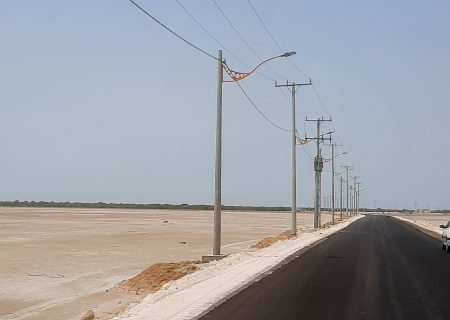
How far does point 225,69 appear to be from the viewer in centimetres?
2592

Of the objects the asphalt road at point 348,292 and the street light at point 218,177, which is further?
the street light at point 218,177

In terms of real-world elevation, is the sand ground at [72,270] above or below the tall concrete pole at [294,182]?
below

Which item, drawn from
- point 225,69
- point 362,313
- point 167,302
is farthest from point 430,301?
point 225,69

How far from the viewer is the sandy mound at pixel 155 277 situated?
18.3m

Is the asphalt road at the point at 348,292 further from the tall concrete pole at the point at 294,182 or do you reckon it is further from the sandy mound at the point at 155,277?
the tall concrete pole at the point at 294,182

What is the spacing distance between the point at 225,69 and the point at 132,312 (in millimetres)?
15590

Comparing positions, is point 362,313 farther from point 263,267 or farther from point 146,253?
point 146,253

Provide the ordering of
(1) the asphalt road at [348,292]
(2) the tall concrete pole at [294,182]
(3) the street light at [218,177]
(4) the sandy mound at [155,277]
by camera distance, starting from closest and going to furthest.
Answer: (1) the asphalt road at [348,292]
(4) the sandy mound at [155,277]
(3) the street light at [218,177]
(2) the tall concrete pole at [294,182]

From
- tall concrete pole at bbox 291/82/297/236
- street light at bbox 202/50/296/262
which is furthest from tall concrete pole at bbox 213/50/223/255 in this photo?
tall concrete pole at bbox 291/82/297/236

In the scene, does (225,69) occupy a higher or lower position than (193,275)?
higher

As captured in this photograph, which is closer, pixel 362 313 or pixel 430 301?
pixel 362 313

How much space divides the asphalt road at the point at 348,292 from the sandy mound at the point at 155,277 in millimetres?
3170

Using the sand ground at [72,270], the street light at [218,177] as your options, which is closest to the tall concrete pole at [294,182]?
the sand ground at [72,270]

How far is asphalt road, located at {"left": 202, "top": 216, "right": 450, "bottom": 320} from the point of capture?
11211mm
